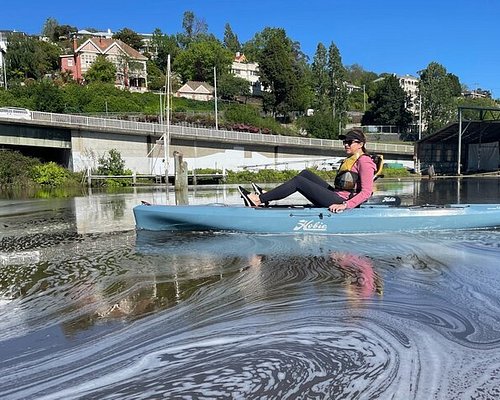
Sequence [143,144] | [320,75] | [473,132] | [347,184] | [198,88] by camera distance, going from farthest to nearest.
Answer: [320,75] → [198,88] → [473,132] → [143,144] → [347,184]

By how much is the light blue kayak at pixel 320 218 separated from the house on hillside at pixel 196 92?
73.4 meters

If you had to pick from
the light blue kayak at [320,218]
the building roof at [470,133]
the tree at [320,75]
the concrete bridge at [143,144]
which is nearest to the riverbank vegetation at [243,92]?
the tree at [320,75]

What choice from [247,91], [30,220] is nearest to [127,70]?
[247,91]

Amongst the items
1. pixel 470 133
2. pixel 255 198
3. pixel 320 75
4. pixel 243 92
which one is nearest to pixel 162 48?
pixel 243 92

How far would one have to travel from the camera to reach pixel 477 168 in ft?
152

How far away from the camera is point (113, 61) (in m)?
78.2

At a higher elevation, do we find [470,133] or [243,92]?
[243,92]

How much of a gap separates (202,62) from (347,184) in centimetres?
8781

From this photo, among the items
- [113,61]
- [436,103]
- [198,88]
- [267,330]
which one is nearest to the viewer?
[267,330]

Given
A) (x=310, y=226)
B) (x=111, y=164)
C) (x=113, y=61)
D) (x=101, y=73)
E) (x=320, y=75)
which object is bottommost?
(x=310, y=226)

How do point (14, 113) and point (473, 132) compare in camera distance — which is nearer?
point (14, 113)

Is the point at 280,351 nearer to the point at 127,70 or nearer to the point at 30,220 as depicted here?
the point at 30,220

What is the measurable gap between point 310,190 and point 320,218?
0.49 m

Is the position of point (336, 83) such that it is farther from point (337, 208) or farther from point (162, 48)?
point (337, 208)
